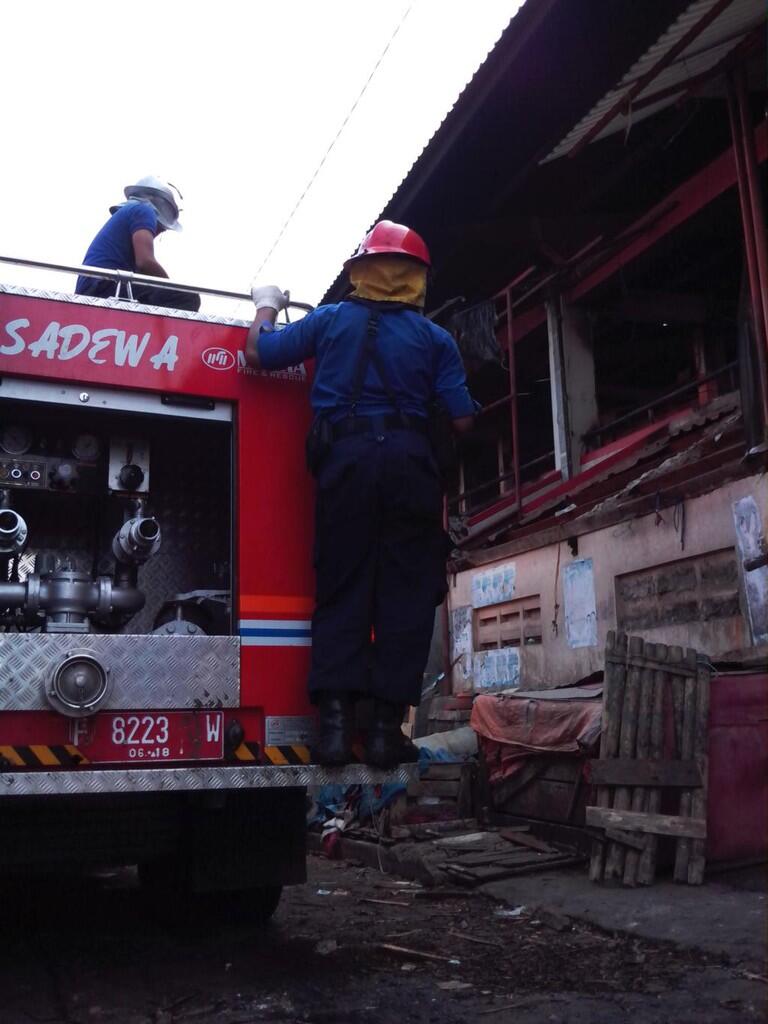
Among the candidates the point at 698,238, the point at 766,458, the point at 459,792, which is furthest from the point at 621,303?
the point at 459,792

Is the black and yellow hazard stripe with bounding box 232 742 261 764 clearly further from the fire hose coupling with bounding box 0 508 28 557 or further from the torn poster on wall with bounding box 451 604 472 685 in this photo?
the torn poster on wall with bounding box 451 604 472 685

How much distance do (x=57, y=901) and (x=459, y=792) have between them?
3.10m

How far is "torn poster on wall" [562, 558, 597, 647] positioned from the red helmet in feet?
16.4

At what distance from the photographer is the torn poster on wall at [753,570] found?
274 inches

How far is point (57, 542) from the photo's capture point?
4.94 meters

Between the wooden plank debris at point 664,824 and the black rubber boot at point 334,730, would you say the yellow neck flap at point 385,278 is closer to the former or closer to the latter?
the black rubber boot at point 334,730

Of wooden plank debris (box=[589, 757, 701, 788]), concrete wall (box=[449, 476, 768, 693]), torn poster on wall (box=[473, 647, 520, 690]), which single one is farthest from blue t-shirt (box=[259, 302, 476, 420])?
torn poster on wall (box=[473, 647, 520, 690])

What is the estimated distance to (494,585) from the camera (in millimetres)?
10969

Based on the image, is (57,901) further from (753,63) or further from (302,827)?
(753,63)

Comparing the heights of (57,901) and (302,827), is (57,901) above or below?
below

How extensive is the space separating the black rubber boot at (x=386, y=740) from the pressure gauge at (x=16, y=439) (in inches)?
75.6

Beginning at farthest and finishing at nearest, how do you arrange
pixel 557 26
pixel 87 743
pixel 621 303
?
1. pixel 621 303
2. pixel 557 26
3. pixel 87 743

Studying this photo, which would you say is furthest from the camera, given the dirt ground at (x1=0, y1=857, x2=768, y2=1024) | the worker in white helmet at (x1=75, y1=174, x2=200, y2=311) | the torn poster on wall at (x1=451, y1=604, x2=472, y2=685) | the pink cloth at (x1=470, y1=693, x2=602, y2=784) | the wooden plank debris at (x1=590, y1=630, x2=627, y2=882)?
the torn poster on wall at (x1=451, y1=604, x2=472, y2=685)

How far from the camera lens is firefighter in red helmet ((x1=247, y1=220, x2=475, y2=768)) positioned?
4.20 metres
